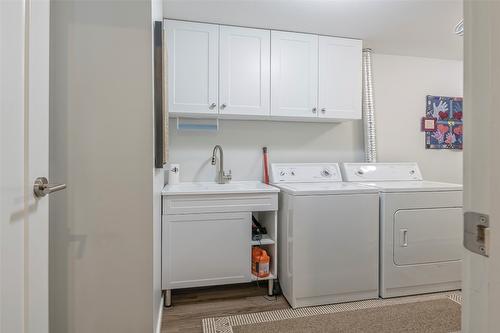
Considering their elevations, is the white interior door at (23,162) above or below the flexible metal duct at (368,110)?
below

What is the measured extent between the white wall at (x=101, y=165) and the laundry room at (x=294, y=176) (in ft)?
1.94

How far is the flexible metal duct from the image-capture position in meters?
2.67

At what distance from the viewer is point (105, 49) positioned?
125 centimetres

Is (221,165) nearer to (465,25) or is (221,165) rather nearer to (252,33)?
(252,33)

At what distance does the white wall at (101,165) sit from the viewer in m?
1.23

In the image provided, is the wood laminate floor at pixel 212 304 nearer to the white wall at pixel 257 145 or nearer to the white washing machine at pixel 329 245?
the white washing machine at pixel 329 245

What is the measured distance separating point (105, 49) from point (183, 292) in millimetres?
1856

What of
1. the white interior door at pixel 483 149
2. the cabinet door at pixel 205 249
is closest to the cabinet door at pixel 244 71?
the cabinet door at pixel 205 249

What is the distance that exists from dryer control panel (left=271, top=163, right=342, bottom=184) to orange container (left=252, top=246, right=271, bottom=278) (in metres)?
0.67

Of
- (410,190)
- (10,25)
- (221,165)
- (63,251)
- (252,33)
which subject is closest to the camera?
(10,25)

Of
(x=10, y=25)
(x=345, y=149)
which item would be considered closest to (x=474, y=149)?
(x=10, y=25)

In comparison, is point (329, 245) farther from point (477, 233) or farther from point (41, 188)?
point (41, 188)

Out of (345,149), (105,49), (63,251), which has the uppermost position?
(105,49)

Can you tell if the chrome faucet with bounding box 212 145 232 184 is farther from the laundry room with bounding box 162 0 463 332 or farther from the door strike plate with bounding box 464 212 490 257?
the door strike plate with bounding box 464 212 490 257
